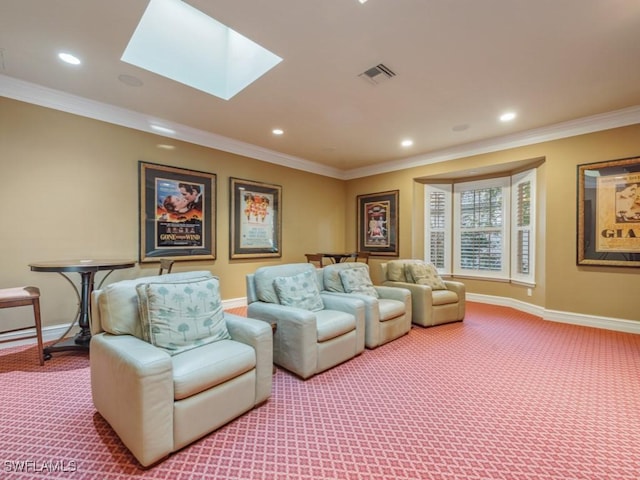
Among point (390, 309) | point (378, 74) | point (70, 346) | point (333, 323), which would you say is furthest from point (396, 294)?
point (70, 346)

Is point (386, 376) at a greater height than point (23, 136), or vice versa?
point (23, 136)

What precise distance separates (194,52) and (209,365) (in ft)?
10.2

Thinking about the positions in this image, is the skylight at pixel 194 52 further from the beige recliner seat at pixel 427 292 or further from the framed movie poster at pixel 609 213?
the framed movie poster at pixel 609 213

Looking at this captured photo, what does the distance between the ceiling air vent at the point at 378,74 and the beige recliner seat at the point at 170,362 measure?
2.41 meters

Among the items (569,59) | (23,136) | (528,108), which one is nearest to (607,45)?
(569,59)

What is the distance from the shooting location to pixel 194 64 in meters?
3.06

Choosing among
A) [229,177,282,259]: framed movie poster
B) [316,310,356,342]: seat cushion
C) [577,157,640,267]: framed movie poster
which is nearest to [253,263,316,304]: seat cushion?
[316,310,356,342]: seat cushion

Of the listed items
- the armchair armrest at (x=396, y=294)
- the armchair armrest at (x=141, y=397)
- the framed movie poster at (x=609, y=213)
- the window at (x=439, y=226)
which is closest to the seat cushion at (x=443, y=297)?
the armchair armrest at (x=396, y=294)

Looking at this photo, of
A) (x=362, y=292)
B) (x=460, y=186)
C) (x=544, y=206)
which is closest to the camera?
(x=362, y=292)

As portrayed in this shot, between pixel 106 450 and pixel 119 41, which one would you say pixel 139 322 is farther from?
pixel 119 41

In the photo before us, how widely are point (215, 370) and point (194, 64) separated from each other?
121 inches

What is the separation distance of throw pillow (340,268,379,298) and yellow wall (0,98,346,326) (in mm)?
2338

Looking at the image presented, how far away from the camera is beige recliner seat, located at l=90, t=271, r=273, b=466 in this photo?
4.75 ft

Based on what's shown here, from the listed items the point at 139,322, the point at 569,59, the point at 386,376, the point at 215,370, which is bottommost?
the point at 386,376
